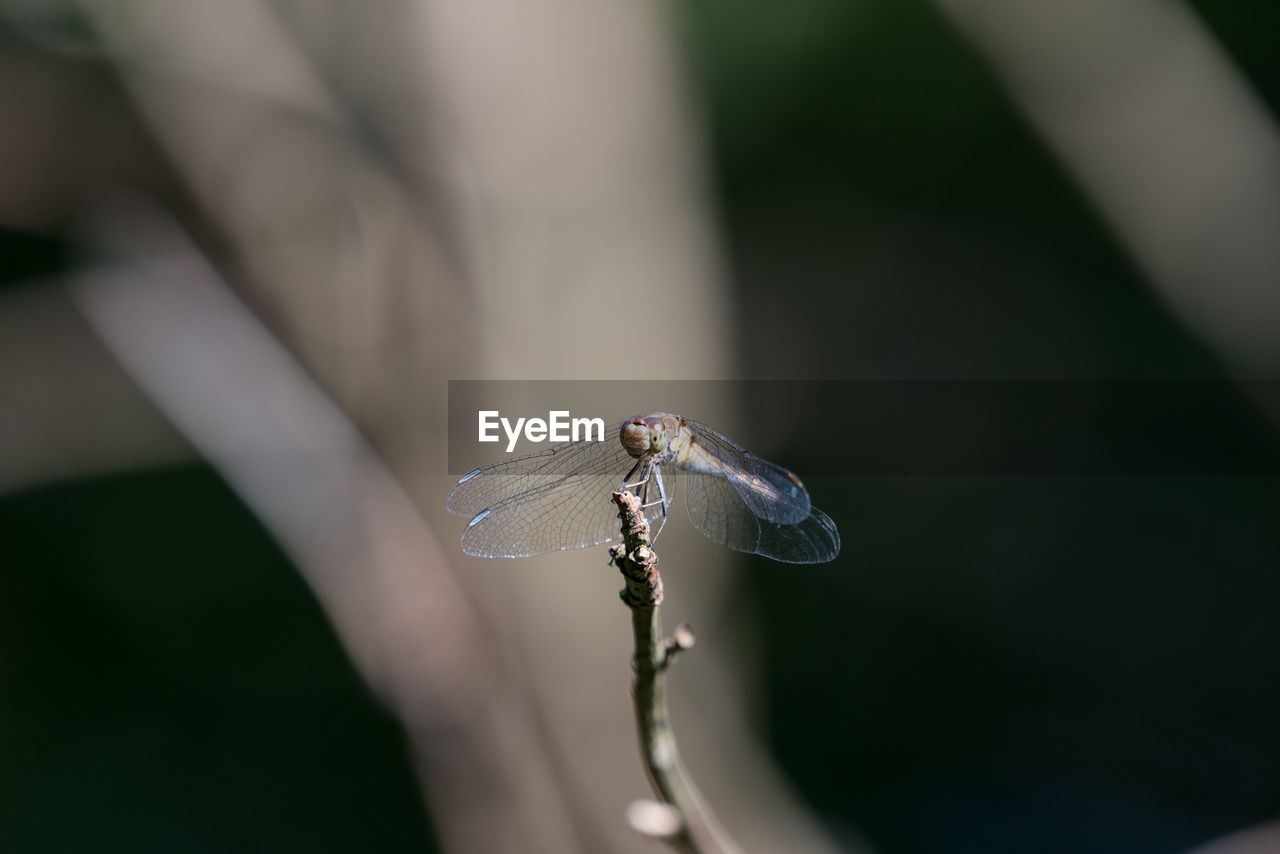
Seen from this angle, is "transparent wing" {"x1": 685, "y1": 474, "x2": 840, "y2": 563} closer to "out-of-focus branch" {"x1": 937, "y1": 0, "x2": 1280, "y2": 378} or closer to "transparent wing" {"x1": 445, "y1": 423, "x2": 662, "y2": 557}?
"transparent wing" {"x1": 445, "y1": 423, "x2": 662, "y2": 557}

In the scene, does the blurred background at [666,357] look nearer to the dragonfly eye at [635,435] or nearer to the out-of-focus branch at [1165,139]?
the out-of-focus branch at [1165,139]

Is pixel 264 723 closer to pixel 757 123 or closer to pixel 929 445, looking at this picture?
pixel 929 445

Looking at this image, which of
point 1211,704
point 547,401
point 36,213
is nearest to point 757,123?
point 547,401

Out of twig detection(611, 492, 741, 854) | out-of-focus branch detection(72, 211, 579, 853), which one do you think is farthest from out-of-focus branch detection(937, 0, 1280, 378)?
out-of-focus branch detection(72, 211, 579, 853)

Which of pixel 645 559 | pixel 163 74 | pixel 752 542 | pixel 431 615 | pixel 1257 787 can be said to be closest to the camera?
pixel 645 559
